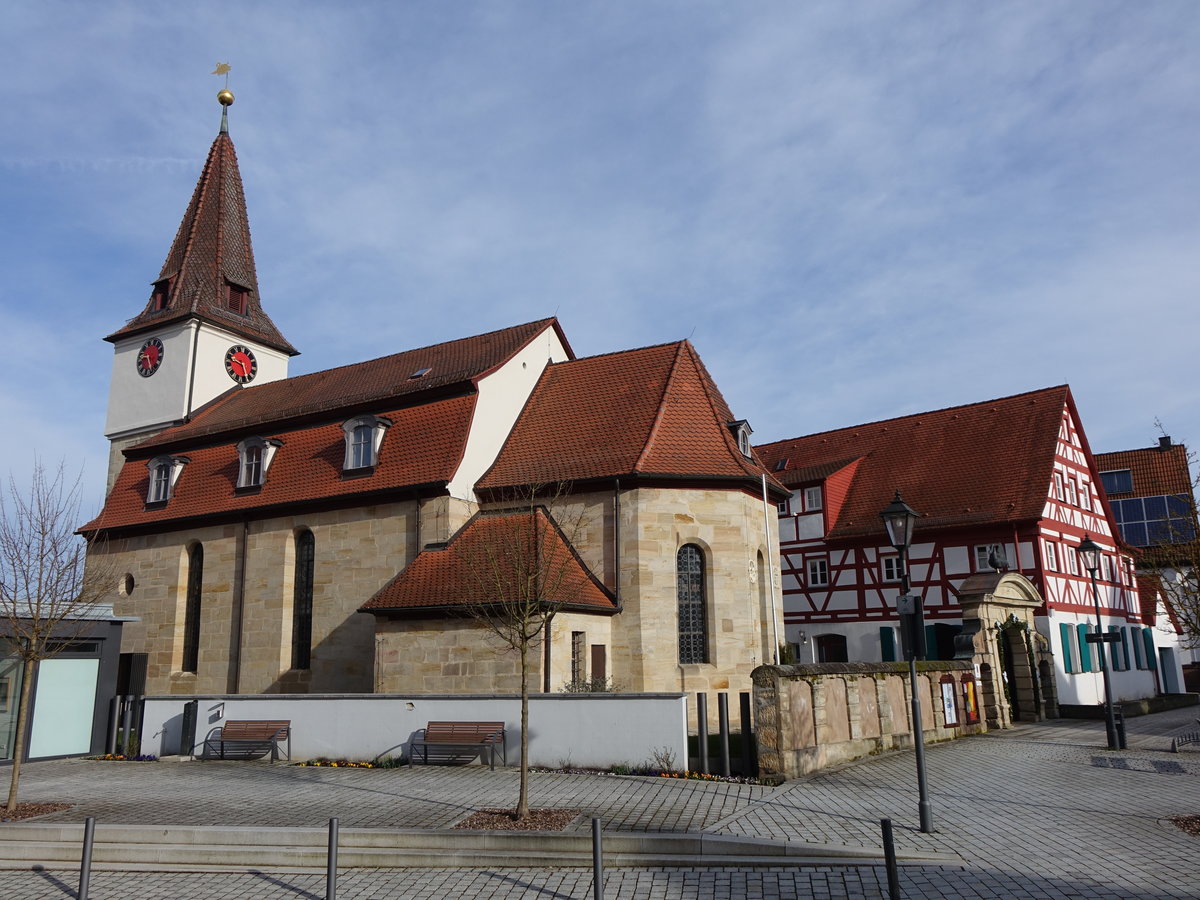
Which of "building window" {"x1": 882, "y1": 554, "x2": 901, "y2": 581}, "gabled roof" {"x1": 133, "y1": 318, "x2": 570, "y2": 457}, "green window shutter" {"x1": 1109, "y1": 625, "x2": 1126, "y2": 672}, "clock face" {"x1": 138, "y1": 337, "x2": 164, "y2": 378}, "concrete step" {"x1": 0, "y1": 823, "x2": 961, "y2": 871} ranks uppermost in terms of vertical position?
"clock face" {"x1": 138, "y1": 337, "x2": 164, "y2": 378}

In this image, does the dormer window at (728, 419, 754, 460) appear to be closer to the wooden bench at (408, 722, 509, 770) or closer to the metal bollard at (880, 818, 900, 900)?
the wooden bench at (408, 722, 509, 770)

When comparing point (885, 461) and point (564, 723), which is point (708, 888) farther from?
point (885, 461)

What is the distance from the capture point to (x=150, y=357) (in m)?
32.2

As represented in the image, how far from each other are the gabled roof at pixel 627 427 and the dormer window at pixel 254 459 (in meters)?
6.63

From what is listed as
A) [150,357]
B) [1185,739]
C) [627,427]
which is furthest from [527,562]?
[150,357]

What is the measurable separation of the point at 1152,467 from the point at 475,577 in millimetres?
37942

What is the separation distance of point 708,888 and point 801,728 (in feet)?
Answer: 18.7

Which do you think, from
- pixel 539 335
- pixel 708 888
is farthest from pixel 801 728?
pixel 539 335

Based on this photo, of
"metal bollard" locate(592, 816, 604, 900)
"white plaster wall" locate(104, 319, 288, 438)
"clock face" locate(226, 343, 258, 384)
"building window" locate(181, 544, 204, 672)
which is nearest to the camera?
"metal bollard" locate(592, 816, 604, 900)

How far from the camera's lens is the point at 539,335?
25484mm

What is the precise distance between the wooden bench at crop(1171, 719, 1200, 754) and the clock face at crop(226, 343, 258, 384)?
2894 centimetres

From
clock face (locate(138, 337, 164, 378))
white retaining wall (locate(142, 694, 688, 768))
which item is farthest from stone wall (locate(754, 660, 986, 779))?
clock face (locate(138, 337, 164, 378))

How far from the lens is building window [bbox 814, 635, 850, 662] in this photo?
30.7m

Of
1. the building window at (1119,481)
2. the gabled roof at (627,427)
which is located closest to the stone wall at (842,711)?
the gabled roof at (627,427)
